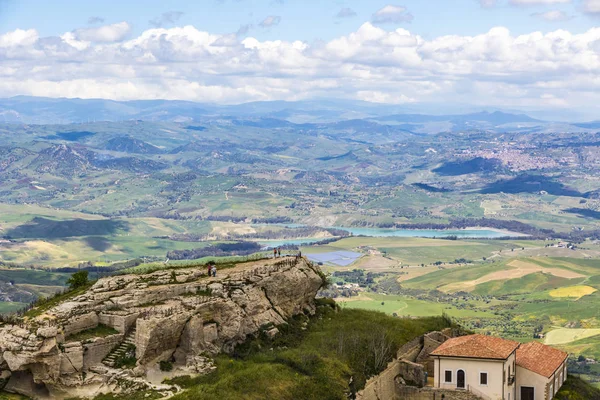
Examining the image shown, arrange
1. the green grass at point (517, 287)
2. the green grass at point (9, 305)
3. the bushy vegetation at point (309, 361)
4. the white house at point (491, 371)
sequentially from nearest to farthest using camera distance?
the bushy vegetation at point (309, 361) < the white house at point (491, 371) < the green grass at point (9, 305) < the green grass at point (517, 287)

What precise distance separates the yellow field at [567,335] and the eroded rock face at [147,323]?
89953 mm

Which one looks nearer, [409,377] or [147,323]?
[147,323]

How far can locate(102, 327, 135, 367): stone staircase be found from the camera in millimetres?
44188

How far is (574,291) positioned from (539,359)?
457ft

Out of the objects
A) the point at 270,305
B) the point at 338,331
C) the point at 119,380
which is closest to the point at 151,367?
the point at 119,380

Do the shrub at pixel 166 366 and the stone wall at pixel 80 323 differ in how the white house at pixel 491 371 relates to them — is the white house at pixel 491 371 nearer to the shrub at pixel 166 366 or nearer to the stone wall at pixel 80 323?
the shrub at pixel 166 366

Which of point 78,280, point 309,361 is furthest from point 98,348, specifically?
point 78,280

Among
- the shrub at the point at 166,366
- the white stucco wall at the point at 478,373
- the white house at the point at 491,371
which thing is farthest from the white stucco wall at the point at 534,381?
the shrub at the point at 166,366

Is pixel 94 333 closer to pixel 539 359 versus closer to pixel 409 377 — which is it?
pixel 409 377

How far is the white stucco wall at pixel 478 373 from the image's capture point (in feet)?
168

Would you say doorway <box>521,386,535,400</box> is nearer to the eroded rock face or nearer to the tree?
the eroded rock face

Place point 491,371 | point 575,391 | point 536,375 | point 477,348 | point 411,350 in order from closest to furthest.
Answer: point 491,371
point 477,348
point 536,375
point 411,350
point 575,391

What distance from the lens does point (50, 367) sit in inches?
1618

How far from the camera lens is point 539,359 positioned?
57.4 metres
